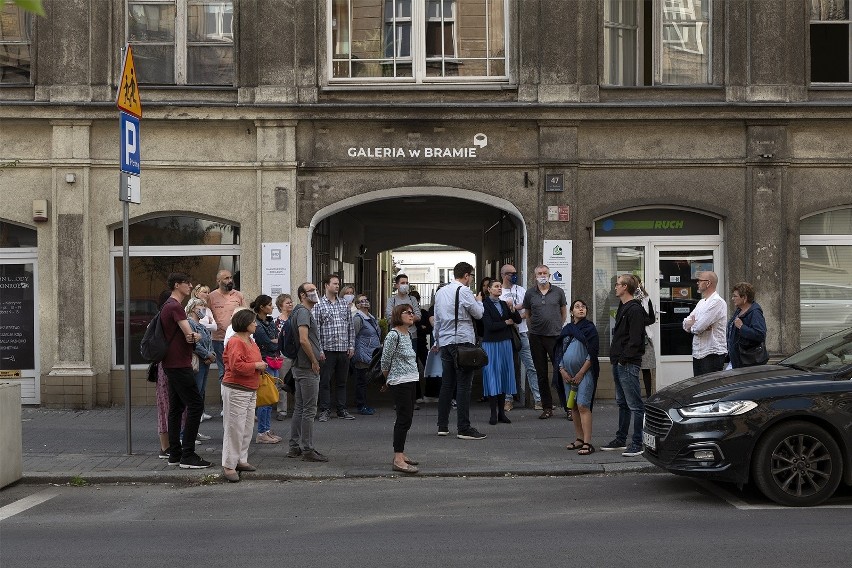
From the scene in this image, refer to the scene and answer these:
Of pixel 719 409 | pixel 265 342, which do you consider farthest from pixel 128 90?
pixel 719 409

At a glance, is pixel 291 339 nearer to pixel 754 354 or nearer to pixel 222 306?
pixel 222 306

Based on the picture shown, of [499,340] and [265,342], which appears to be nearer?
[265,342]

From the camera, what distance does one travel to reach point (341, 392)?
550 inches

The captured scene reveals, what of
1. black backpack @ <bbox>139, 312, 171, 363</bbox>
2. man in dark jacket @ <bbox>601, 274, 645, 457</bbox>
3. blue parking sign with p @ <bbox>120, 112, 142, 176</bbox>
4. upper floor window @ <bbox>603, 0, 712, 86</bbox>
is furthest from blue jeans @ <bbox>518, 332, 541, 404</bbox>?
blue parking sign with p @ <bbox>120, 112, 142, 176</bbox>

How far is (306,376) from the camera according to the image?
10.7 m

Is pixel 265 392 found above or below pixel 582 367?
below

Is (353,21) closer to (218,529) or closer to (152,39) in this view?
(152,39)

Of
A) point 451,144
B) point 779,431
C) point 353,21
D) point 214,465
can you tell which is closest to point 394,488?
point 214,465

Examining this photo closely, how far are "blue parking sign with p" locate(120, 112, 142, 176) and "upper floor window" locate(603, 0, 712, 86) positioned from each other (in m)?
7.26

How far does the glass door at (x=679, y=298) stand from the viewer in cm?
1522

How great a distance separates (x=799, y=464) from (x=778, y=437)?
0.28 meters

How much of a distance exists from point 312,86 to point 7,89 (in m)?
4.44

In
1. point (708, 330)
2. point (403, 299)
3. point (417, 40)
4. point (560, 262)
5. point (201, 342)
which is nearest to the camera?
point (708, 330)

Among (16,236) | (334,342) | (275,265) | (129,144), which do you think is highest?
(129,144)
